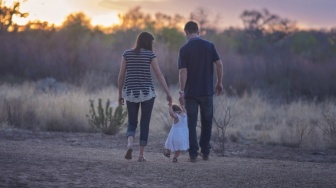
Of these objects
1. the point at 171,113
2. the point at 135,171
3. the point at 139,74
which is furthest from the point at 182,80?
the point at 135,171

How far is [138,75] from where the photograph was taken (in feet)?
33.4

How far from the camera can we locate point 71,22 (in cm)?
4359

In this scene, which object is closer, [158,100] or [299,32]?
[158,100]

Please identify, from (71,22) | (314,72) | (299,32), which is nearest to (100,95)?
(314,72)

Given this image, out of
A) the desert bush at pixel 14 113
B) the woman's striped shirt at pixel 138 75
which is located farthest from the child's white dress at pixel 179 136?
the desert bush at pixel 14 113

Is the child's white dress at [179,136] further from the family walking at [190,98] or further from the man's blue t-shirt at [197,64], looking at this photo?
the man's blue t-shirt at [197,64]

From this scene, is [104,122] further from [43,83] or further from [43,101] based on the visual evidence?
[43,83]

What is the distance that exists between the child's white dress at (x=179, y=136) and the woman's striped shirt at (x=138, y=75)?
73 cm

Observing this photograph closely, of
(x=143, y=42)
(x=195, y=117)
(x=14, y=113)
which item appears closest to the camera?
(x=143, y=42)

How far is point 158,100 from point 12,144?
11.3m

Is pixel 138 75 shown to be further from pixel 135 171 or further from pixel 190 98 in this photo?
pixel 135 171

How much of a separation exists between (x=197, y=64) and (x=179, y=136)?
1.11 meters

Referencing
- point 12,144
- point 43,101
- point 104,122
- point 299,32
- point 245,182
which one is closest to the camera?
point 245,182

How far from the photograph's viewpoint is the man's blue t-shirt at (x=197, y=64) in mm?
10641
